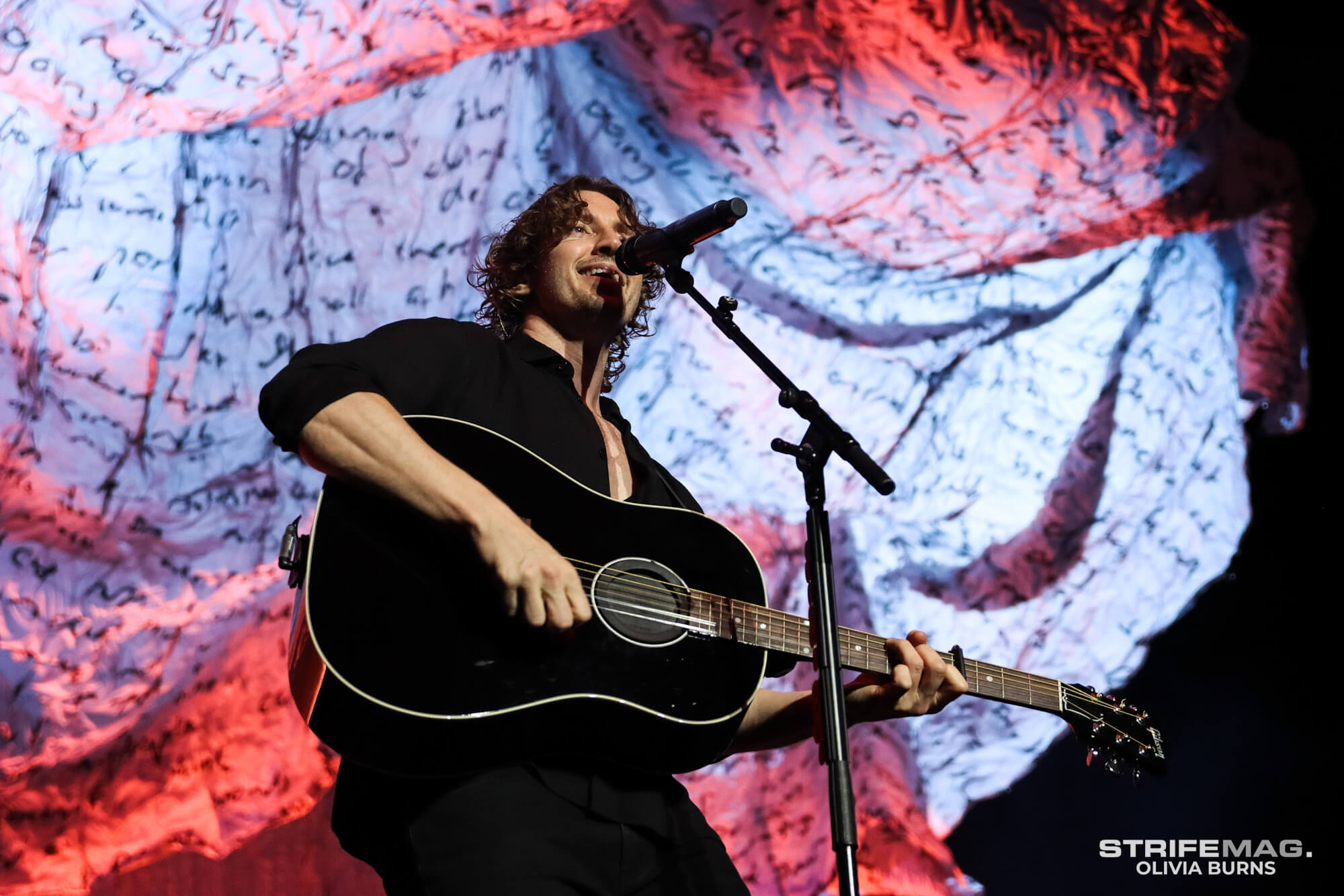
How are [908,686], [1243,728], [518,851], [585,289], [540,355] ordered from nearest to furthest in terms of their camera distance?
[518,851]
[908,686]
[540,355]
[585,289]
[1243,728]

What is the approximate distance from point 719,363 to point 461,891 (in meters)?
1.98

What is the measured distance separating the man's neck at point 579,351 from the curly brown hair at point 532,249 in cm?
8

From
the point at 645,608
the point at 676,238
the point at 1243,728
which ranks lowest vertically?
the point at 1243,728

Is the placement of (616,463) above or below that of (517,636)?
below

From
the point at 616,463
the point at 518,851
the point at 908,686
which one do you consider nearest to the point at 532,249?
the point at 616,463

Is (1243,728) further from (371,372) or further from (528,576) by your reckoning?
(371,372)

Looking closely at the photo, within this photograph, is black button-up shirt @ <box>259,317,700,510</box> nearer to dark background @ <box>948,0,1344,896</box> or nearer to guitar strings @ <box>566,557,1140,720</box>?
guitar strings @ <box>566,557,1140,720</box>

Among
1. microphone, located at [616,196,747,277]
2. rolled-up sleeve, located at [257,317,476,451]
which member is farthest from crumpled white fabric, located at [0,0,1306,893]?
microphone, located at [616,196,747,277]

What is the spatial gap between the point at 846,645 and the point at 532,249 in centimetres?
125

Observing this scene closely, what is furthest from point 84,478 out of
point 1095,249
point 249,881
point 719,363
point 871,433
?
Result: point 1095,249

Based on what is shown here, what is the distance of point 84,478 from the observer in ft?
8.04

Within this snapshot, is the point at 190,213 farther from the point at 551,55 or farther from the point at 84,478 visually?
the point at 551,55

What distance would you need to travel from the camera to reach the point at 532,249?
2.56 m

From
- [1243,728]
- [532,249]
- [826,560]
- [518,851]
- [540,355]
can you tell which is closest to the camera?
[518,851]
